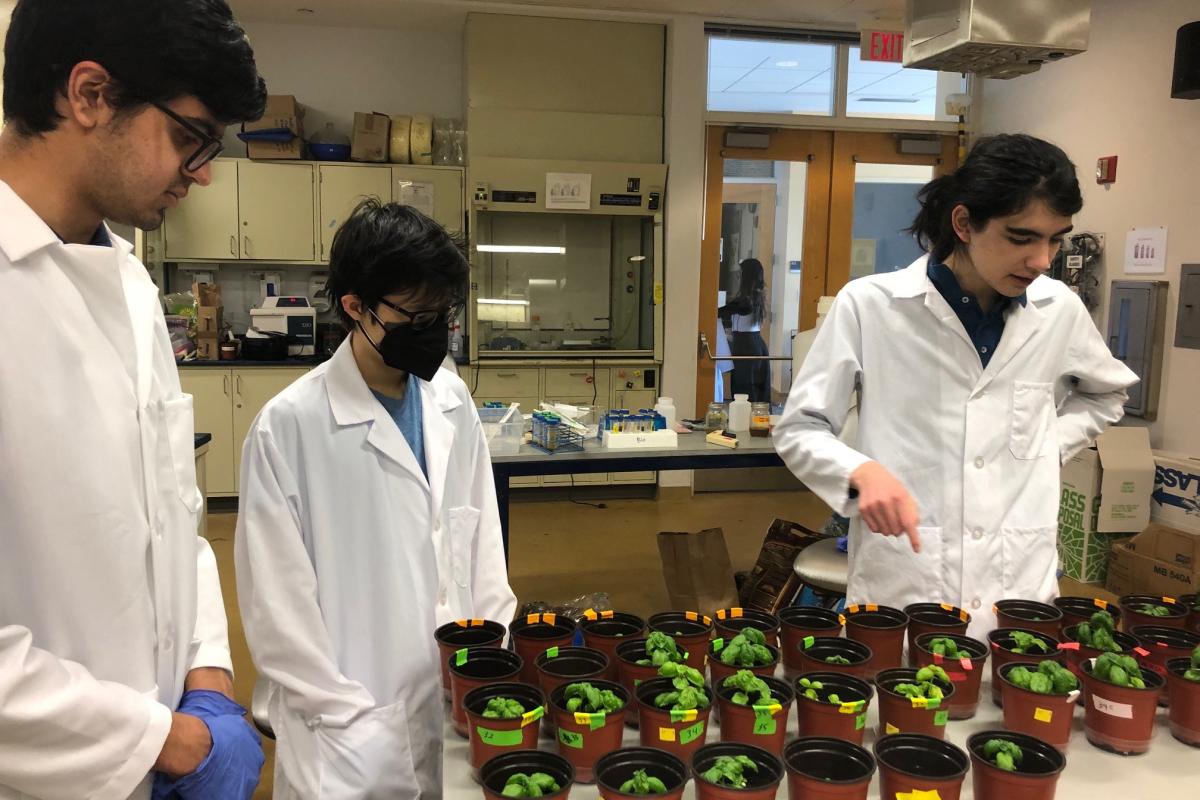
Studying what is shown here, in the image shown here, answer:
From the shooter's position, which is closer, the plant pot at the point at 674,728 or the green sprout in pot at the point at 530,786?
the green sprout in pot at the point at 530,786

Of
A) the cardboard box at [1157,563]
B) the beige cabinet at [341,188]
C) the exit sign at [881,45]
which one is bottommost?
the cardboard box at [1157,563]

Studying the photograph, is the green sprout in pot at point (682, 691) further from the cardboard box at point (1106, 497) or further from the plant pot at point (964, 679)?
the cardboard box at point (1106, 497)

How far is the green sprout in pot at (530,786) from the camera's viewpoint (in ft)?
3.26

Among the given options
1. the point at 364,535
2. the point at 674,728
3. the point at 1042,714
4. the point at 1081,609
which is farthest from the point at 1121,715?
the point at 364,535

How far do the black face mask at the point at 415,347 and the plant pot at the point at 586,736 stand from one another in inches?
29.2

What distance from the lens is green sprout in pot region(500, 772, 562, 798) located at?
0.99 meters

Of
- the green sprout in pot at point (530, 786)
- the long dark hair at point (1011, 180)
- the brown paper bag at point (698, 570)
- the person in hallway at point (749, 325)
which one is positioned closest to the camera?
the green sprout in pot at point (530, 786)

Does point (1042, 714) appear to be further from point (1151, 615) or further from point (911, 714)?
point (1151, 615)

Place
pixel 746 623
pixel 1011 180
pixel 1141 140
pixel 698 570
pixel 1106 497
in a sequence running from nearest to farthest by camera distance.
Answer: pixel 746 623 < pixel 1011 180 < pixel 698 570 < pixel 1106 497 < pixel 1141 140

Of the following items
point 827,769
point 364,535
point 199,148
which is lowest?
point 827,769

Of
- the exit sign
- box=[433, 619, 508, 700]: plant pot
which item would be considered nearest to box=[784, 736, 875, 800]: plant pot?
box=[433, 619, 508, 700]: plant pot

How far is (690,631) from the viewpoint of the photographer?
1.44 m

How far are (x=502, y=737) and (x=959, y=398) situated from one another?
109cm

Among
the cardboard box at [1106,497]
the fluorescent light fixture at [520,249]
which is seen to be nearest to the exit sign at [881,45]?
the fluorescent light fixture at [520,249]
